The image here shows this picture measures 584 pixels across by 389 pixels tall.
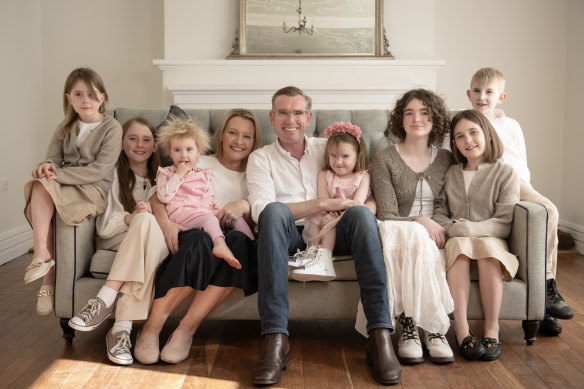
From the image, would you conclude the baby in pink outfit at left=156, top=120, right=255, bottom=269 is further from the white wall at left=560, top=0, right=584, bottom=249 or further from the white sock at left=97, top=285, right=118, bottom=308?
the white wall at left=560, top=0, right=584, bottom=249

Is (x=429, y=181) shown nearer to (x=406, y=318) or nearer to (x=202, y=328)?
(x=406, y=318)

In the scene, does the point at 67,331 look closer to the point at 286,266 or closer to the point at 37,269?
the point at 37,269

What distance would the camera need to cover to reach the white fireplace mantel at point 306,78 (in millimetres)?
4156

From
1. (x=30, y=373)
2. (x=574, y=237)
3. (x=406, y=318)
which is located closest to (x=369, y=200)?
(x=406, y=318)

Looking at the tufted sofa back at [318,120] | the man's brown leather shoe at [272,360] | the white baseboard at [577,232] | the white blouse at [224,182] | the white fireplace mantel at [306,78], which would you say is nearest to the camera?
the man's brown leather shoe at [272,360]

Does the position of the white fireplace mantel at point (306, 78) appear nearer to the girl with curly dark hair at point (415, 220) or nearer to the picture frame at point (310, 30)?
the picture frame at point (310, 30)

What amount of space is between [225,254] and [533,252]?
116 centimetres

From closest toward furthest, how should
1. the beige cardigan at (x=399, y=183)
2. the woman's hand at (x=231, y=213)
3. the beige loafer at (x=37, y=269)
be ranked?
the beige loafer at (x=37, y=269), the woman's hand at (x=231, y=213), the beige cardigan at (x=399, y=183)

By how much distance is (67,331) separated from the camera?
7.41 feet

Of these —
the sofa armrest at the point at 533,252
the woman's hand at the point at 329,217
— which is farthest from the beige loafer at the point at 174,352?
the sofa armrest at the point at 533,252

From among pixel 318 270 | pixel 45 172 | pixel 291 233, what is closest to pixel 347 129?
pixel 291 233

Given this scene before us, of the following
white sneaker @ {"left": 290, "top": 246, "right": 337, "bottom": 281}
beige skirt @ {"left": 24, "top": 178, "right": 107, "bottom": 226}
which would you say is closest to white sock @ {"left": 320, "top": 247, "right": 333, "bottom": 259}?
white sneaker @ {"left": 290, "top": 246, "right": 337, "bottom": 281}

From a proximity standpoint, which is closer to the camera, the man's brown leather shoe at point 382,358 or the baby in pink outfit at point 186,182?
the man's brown leather shoe at point 382,358

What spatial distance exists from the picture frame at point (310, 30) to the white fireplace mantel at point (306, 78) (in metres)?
0.08
